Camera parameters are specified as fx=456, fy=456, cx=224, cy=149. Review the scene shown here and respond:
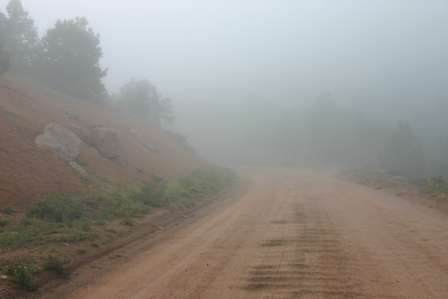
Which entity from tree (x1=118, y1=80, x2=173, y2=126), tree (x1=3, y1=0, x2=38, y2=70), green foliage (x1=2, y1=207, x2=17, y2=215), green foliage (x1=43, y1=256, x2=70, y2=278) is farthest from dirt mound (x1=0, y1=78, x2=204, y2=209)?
tree (x1=118, y1=80, x2=173, y2=126)

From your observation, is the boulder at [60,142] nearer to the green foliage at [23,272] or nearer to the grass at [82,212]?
the grass at [82,212]

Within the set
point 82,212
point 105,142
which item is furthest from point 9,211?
point 105,142

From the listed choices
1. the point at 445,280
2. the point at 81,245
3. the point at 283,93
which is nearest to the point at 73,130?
the point at 81,245

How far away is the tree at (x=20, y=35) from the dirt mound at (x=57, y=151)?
998 centimetres

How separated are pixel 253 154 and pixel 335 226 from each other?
7461 centimetres

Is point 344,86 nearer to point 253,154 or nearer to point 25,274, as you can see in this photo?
point 253,154

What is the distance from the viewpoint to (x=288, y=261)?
905 cm

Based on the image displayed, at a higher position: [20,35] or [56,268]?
[20,35]

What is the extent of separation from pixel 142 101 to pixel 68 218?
153 feet

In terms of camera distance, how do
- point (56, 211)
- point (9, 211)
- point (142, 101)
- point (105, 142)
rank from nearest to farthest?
1. point (9, 211)
2. point (56, 211)
3. point (105, 142)
4. point (142, 101)

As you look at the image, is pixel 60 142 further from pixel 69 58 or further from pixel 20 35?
pixel 20 35

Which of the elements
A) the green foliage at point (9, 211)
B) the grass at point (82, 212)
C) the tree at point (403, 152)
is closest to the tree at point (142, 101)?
the tree at point (403, 152)

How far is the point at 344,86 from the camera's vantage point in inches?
7077

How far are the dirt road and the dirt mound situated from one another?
18.7 feet
